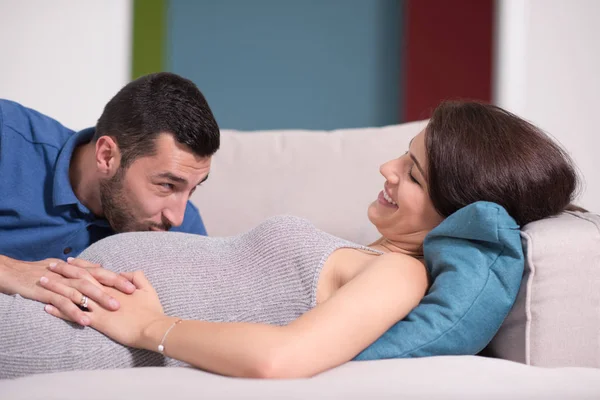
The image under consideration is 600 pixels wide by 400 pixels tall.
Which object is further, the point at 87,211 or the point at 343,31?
the point at 343,31

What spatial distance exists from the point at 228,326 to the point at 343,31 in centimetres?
356

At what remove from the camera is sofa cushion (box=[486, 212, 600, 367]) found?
1196 mm

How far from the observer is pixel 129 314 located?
1183 mm

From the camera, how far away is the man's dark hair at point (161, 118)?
6.23 feet

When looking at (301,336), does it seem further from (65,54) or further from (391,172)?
(65,54)

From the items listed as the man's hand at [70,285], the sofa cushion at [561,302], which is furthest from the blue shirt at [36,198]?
the sofa cushion at [561,302]

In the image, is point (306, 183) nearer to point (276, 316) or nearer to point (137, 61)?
point (276, 316)

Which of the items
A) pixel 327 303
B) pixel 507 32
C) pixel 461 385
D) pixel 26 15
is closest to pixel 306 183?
pixel 327 303

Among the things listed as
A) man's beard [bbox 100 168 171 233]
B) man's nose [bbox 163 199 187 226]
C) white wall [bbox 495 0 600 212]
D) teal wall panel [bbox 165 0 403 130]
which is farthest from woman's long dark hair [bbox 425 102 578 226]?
teal wall panel [bbox 165 0 403 130]

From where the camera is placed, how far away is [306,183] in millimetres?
2098

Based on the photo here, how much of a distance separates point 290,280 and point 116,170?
91cm

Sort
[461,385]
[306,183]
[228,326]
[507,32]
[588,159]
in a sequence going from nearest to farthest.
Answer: [461,385], [228,326], [306,183], [588,159], [507,32]

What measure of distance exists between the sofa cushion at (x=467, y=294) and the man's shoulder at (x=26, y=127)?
4.25ft

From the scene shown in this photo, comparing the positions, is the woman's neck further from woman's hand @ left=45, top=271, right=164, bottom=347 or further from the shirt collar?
the shirt collar
